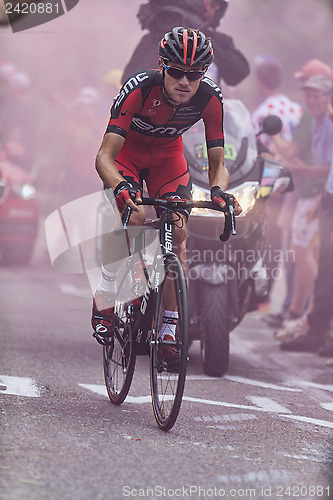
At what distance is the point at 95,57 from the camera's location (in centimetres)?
2127

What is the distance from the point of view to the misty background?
51.3ft

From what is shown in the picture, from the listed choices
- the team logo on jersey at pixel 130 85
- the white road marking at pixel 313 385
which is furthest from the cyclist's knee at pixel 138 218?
the white road marking at pixel 313 385

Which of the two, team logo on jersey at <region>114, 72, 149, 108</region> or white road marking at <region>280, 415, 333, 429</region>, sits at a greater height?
team logo on jersey at <region>114, 72, 149, 108</region>

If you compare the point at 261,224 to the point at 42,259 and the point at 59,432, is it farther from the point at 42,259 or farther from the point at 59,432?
the point at 42,259

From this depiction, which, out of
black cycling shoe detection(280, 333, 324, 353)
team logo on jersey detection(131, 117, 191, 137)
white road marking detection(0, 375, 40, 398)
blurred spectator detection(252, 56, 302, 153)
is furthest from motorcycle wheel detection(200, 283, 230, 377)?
blurred spectator detection(252, 56, 302, 153)

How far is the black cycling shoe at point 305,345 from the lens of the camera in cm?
845

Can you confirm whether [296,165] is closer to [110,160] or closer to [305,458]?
[110,160]

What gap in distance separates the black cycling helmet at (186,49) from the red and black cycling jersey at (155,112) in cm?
26

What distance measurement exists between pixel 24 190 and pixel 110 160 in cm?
724

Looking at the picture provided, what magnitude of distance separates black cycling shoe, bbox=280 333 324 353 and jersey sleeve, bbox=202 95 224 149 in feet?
11.5

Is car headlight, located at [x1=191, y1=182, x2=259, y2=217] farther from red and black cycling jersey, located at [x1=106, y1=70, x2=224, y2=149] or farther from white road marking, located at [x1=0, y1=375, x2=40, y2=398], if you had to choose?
white road marking, located at [x1=0, y1=375, x2=40, y2=398]

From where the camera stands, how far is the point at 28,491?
3523 mm

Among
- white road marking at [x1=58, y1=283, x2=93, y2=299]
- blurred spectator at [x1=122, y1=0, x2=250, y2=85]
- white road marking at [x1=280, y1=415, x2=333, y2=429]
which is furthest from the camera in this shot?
white road marking at [x1=58, y1=283, x2=93, y2=299]

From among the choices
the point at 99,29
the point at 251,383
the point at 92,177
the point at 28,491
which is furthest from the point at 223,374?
the point at 99,29
